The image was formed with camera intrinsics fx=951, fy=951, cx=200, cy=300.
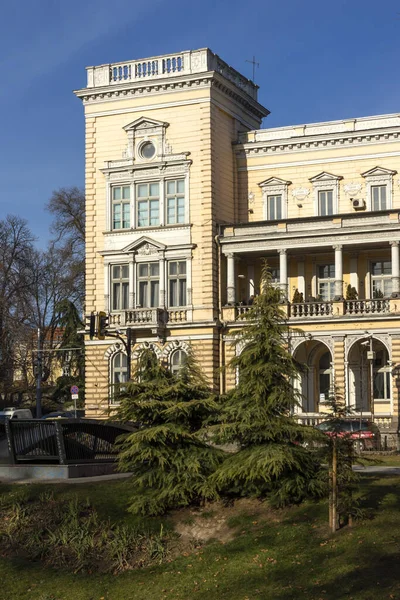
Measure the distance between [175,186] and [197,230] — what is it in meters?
2.89

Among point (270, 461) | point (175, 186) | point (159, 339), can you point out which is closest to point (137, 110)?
point (175, 186)

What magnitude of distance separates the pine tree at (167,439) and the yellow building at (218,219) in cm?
2326

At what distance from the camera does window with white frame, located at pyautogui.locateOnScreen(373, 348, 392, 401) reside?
164 ft

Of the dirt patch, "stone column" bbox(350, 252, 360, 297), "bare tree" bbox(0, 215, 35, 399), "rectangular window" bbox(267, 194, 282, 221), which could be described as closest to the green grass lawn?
the dirt patch

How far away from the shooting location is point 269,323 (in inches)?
988

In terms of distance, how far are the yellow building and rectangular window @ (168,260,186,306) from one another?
64 mm

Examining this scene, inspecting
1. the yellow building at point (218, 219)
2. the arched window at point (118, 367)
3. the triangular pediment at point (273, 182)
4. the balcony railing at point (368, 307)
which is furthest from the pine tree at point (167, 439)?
the triangular pediment at point (273, 182)

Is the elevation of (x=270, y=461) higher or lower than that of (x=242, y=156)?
lower

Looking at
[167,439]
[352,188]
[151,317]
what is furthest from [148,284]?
[167,439]

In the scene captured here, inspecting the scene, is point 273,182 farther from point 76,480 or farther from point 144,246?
point 76,480

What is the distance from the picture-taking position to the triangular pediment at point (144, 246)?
5288 centimetres

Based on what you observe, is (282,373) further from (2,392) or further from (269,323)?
(2,392)

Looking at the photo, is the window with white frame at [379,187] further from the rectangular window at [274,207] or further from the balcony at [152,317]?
the balcony at [152,317]

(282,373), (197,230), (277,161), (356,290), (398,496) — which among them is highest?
(277,161)
